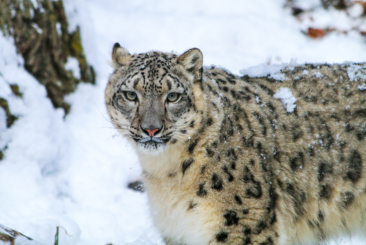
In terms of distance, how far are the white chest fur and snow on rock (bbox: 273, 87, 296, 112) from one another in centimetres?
125

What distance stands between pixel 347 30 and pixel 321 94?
559 cm

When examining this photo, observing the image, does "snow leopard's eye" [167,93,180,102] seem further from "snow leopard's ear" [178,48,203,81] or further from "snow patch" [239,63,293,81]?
"snow patch" [239,63,293,81]

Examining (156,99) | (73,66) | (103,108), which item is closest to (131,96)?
(156,99)

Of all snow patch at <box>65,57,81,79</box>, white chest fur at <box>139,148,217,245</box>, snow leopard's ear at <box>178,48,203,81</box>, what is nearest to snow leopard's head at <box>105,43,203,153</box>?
snow leopard's ear at <box>178,48,203,81</box>

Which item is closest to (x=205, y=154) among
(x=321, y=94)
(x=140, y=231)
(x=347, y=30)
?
(x=321, y=94)

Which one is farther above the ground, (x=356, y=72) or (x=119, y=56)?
(x=119, y=56)

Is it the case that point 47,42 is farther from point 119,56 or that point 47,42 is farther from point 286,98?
point 286,98

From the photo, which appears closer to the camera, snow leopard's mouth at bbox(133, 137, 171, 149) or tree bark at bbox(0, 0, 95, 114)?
snow leopard's mouth at bbox(133, 137, 171, 149)

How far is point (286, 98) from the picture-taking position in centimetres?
438

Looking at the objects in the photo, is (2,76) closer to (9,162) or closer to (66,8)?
(9,162)

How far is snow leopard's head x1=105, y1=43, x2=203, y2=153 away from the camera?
3668mm

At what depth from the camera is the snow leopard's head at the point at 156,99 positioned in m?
3.67

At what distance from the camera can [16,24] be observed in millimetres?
6027

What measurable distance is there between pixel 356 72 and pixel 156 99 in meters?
2.31
